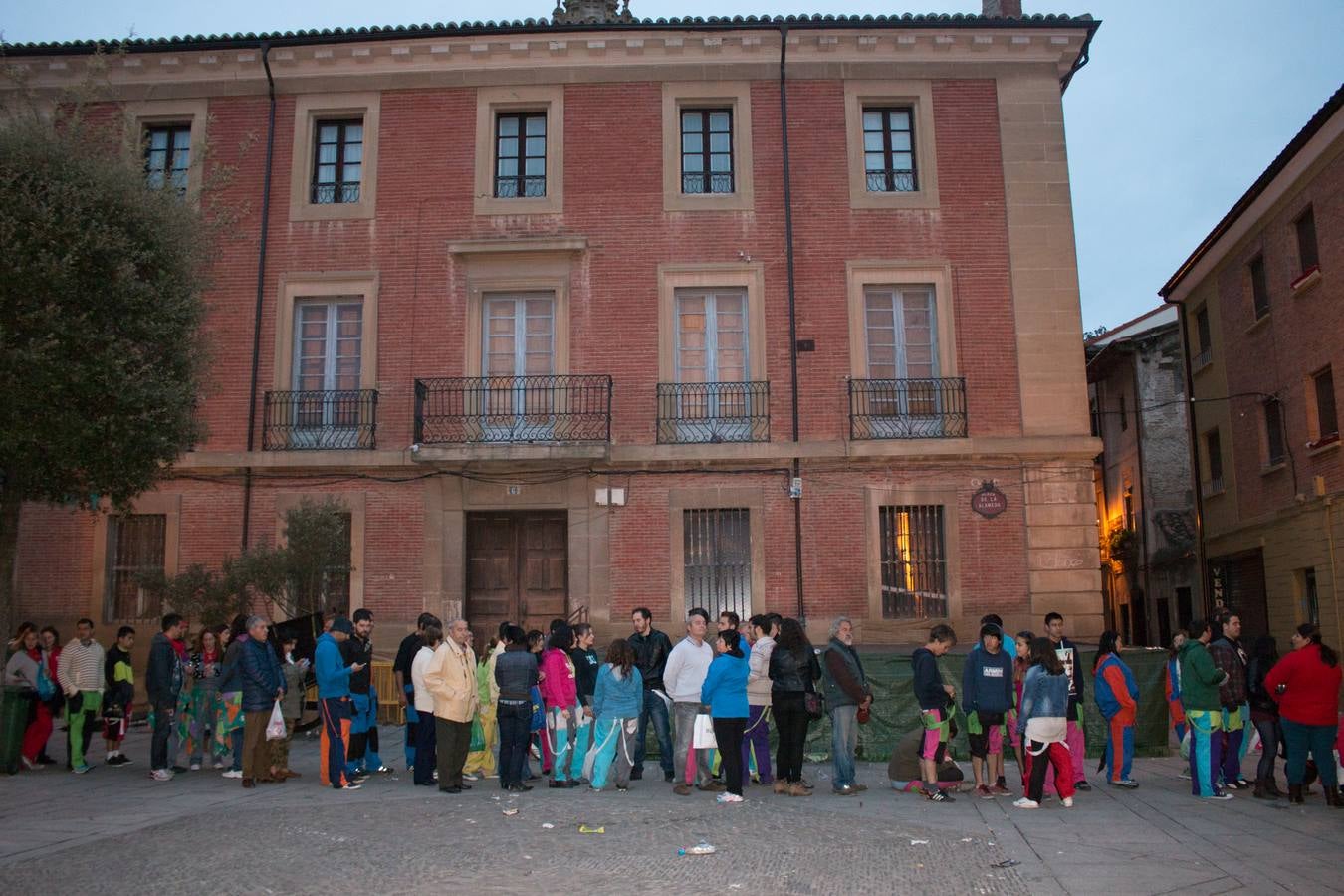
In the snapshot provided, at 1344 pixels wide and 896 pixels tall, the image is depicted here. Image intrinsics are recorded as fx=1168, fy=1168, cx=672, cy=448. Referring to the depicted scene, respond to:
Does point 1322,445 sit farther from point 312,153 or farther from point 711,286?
point 312,153

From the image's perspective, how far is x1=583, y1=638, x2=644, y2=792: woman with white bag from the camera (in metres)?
11.2

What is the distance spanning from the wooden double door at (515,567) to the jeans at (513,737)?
24.3 feet

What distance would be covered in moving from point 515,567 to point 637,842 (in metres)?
10.7

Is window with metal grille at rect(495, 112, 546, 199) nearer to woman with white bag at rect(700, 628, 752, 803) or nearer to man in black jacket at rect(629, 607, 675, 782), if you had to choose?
man in black jacket at rect(629, 607, 675, 782)

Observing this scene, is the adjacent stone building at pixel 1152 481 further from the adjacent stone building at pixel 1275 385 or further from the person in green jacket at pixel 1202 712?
the person in green jacket at pixel 1202 712

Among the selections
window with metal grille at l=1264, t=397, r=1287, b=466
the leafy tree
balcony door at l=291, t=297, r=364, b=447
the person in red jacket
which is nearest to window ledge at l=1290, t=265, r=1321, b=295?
window with metal grille at l=1264, t=397, r=1287, b=466

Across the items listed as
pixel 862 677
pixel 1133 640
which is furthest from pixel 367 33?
pixel 1133 640

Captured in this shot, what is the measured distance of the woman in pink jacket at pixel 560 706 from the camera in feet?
37.8

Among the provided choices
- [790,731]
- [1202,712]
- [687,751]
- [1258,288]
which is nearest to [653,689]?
[687,751]

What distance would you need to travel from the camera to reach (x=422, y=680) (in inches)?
440

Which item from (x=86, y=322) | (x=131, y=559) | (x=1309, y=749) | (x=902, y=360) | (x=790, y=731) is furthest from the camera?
(x=131, y=559)

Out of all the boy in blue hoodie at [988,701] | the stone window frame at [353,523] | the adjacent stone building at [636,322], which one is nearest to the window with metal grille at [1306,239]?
the adjacent stone building at [636,322]

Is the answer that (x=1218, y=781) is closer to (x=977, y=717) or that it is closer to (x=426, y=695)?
(x=977, y=717)

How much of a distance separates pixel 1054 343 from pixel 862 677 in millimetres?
9557
